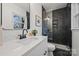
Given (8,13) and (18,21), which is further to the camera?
(18,21)

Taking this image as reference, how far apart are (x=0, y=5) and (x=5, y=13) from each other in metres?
0.13

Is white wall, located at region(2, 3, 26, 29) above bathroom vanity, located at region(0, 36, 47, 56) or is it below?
above

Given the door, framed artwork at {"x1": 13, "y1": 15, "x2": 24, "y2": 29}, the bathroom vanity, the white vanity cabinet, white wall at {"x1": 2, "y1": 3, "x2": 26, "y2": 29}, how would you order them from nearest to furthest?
1. the bathroom vanity
2. the white vanity cabinet
3. white wall at {"x1": 2, "y1": 3, "x2": 26, "y2": 29}
4. framed artwork at {"x1": 13, "y1": 15, "x2": 24, "y2": 29}
5. the door

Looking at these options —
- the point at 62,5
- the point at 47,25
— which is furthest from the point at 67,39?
the point at 62,5

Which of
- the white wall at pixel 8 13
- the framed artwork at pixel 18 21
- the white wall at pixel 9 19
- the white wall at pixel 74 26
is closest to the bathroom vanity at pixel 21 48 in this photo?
the white wall at pixel 9 19

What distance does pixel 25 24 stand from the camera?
7.51 ft

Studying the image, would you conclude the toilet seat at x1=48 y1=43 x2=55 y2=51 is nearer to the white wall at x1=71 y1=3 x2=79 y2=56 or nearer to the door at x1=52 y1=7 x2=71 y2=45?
the door at x1=52 y1=7 x2=71 y2=45

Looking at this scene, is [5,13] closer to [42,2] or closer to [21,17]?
[21,17]

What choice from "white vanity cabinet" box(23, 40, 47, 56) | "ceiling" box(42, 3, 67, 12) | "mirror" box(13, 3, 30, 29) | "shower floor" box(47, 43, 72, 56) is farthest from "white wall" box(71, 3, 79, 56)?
"mirror" box(13, 3, 30, 29)

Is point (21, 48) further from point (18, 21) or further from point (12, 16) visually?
point (18, 21)

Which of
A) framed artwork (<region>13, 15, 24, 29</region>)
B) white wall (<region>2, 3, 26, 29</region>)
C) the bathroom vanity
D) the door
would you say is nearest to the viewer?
the bathroom vanity

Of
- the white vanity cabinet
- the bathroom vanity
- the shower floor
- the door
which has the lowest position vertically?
the shower floor

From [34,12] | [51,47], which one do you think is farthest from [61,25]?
[34,12]

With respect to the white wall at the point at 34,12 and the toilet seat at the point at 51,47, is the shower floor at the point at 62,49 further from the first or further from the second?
the white wall at the point at 34,12
